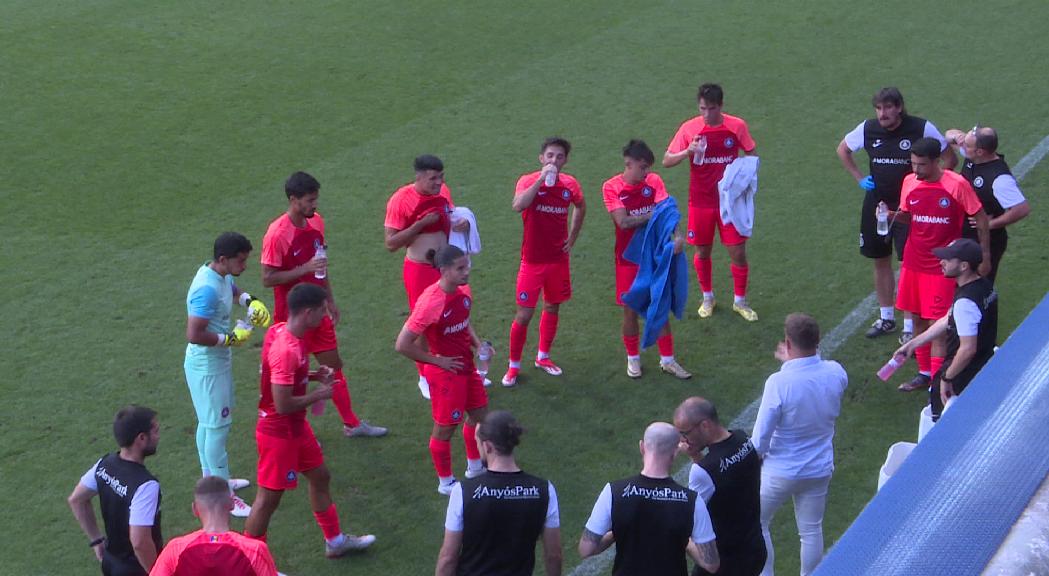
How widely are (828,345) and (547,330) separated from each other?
217 cm

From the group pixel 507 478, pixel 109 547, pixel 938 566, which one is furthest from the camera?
pixel 109 547

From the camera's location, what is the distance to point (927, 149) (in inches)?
303

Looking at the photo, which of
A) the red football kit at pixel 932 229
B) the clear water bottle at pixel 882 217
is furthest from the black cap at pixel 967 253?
the clear water bottle at pixel 882 217

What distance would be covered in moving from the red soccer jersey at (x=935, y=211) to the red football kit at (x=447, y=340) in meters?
3.20

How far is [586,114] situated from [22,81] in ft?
22.1

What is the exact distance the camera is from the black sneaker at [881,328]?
8.91 m

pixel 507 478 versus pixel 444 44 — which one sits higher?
pixel 444 44

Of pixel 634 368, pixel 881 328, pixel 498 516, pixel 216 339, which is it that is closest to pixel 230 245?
pixel 216 339

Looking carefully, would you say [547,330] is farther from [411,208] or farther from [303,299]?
[303,299]

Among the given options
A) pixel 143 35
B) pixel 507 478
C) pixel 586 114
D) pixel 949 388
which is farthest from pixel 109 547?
pixel 143 35

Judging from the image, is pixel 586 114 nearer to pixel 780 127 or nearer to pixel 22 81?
pixel 780 127

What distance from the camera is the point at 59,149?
12344mm

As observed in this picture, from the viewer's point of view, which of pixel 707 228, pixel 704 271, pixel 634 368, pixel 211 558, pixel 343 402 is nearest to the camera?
pixel 211 558

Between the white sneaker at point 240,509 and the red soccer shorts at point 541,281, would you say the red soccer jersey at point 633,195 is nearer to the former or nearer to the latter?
the red soccer shorts at point 541,281
